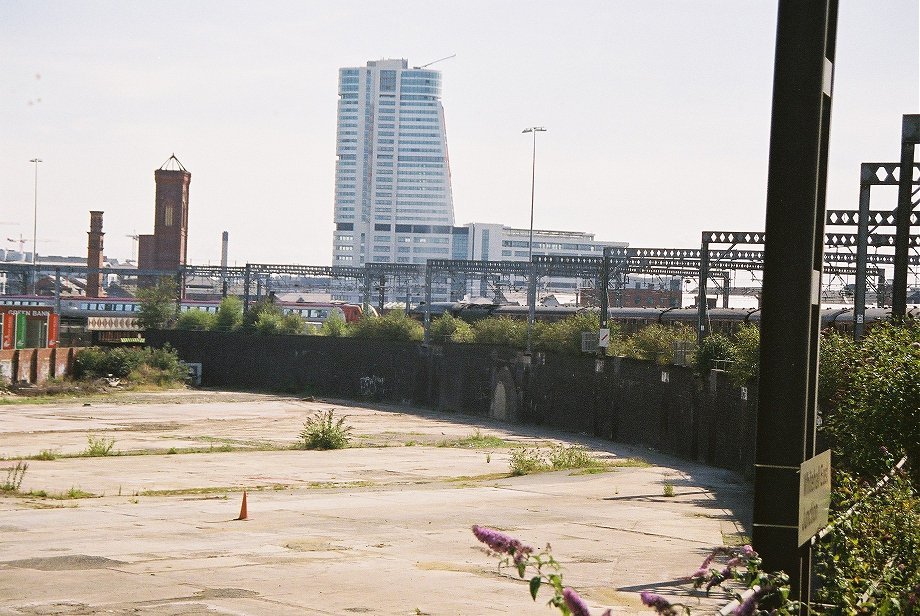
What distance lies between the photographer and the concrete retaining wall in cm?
3503

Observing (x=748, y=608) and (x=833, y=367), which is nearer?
(x=748, y=608)

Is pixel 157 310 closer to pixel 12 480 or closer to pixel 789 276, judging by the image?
pixel 12 480

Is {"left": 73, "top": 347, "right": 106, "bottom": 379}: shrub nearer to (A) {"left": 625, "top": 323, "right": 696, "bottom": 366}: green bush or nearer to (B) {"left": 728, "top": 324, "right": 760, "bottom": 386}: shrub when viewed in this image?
(A) {"left": 625, "top": 323, "right": 696, "bottom": 366}: green bush

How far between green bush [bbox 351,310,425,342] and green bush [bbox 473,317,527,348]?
4.55 m

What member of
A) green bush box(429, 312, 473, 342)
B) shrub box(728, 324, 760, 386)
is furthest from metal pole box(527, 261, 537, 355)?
shrub box(728, 324, 760, 386)

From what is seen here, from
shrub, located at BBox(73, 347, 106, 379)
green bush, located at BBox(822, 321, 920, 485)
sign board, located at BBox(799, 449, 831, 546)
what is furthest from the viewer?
shrub, located at BBox(73, 347, 106, 379)

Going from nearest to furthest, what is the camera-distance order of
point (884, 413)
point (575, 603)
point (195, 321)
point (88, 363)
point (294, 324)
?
point (575, 603) → point (884, 413) → point (88, 363) → point (294, 324) → point (195, 321)

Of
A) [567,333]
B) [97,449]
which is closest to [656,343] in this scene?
[567,333]

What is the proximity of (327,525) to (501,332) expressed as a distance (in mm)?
38791

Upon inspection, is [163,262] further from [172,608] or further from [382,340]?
[172,608]

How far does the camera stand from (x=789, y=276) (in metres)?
7.18

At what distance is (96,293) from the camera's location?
122938 mm

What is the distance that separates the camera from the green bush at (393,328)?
65.6 m

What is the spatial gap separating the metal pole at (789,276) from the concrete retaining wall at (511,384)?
2347cm
